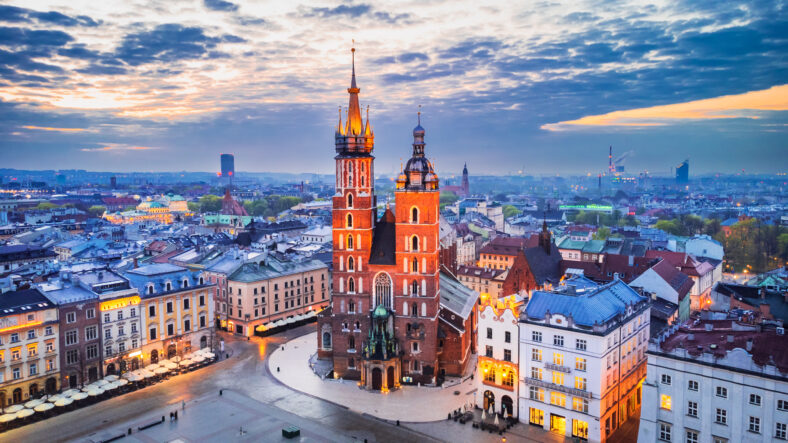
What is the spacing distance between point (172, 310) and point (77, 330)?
13.8 meters

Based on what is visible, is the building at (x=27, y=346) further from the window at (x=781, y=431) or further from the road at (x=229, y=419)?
the window at (x=781, y=431)

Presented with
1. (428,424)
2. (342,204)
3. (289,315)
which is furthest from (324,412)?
(289,315)

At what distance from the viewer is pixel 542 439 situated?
2200 inches

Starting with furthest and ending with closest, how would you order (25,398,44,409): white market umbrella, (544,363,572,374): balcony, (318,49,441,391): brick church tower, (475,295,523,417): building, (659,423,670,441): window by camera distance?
(318,49,441,391): brick church tower < (25,398,44,409): white market umbrella < (475,295,523,417): building < (544,363,572,374): balcony < (659,423,670,441): window

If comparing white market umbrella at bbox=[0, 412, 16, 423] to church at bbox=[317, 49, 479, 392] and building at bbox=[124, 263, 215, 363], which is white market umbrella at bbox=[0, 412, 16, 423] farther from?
church at bbox=[317, 49, 479, 392]

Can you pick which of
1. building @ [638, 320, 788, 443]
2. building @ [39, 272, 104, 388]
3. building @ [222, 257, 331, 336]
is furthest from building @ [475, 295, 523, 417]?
building @ [39, 272, 104, 388]

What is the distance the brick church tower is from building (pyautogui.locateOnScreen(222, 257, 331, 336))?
24992mm

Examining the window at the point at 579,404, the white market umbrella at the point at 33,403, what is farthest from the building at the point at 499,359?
the white market umbrella at the point at 33,403

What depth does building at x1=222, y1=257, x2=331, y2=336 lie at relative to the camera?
9569cm

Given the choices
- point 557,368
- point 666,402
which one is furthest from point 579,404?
point 666,402

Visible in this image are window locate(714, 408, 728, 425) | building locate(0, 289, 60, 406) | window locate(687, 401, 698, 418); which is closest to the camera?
window locate(714, 408, 728, 425)

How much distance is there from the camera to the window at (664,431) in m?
48.5

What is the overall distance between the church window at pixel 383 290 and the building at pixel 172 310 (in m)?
29.6

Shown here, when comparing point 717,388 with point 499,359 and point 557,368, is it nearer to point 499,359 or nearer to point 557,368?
point 557,368
